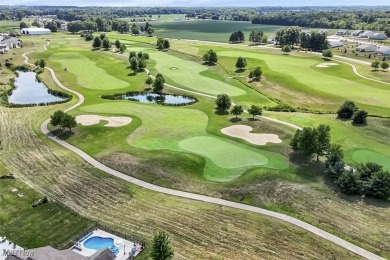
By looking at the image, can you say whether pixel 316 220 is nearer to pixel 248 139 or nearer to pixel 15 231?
pixel 248 139

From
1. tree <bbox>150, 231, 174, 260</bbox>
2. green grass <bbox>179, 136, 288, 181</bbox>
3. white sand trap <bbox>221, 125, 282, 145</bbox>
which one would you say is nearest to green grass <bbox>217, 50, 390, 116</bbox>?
white sand trap <bbox>221, 125, 282, 145</bbox>

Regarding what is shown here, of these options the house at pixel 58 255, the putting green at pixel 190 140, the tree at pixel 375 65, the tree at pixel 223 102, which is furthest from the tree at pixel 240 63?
the house at pixel 58 255

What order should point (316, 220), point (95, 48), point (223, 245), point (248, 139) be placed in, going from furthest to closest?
point (95, 48), point (248, 139), point (316, 220), point (223, 245)

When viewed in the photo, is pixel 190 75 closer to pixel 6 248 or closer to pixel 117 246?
pixel 117 246

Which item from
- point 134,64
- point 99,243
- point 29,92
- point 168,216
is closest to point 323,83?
point 134,64

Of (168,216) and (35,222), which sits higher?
(168,216)

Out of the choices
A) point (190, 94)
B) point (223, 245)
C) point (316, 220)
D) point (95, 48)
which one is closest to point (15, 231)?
point (223, 245)

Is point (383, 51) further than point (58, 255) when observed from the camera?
Yes
